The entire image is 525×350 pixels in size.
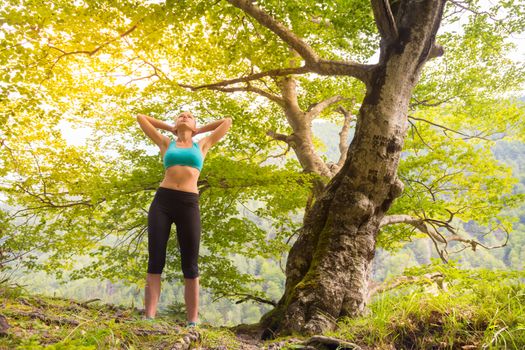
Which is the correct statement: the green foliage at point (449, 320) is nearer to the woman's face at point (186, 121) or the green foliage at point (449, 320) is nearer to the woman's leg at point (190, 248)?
the woman's leg at point (190, 248)

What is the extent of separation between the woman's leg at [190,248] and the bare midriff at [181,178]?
0.16 m

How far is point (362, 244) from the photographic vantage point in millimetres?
4055

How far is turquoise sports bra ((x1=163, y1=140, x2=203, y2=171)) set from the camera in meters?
3.13

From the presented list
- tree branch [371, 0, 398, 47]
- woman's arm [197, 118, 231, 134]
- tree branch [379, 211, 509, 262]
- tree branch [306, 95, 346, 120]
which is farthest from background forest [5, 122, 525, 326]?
woman's arm [197, 118, 231, 134]

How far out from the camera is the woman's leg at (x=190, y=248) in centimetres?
290

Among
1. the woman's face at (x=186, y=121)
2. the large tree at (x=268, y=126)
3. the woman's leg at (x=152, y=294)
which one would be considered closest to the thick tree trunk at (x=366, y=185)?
the large tree at (x=268, y=126)

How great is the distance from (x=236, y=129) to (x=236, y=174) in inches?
73.4

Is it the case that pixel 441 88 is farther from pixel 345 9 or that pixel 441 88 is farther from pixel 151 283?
pixel 151 283

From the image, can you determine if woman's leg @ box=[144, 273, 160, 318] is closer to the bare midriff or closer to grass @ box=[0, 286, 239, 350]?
grass @ box=[0, 286, 239, 350]

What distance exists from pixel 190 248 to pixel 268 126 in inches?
245

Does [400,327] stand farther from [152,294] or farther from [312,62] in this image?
[312,62]

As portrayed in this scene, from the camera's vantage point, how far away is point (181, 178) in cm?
305

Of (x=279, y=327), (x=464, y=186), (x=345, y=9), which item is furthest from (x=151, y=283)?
(x=464, y=186)

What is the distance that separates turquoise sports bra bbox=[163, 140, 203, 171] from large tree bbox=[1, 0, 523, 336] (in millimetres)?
1784
